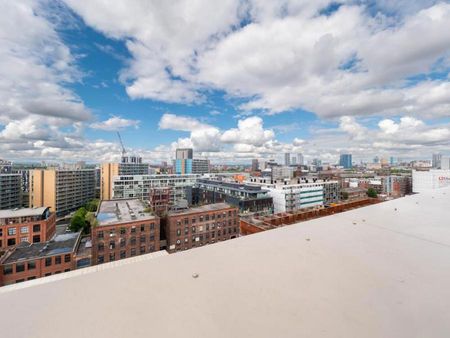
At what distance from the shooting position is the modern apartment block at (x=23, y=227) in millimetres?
21312

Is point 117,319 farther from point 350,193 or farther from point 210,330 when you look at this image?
point 350,193

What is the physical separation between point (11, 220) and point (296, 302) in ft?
101

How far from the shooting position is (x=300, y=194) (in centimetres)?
3550

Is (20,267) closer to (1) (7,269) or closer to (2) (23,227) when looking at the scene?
(1) (7,269)

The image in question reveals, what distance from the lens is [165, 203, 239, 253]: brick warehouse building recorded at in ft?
68.5

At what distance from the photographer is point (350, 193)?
48281 millimetres

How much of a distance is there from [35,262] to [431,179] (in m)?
62.9

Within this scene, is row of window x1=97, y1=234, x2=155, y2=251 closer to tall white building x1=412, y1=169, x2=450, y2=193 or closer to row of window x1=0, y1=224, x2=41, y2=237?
row of window x1=0, y1=224, x2=41, y2=237

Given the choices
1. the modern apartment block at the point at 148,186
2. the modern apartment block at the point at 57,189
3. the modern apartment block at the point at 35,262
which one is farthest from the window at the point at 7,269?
the modern apartment block at the point at 57,189

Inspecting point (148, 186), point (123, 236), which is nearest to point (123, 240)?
point (123, 236)

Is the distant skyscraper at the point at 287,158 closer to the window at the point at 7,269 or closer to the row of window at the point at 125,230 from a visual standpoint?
the row of window at the point at 125,230

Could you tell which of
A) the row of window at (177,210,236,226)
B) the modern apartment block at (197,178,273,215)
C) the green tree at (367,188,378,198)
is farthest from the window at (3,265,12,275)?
the green tree at (367,188,378,198)

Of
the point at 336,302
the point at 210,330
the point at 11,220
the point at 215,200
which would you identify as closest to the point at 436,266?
the point at 336,302

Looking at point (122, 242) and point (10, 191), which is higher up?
point (10, 191)
